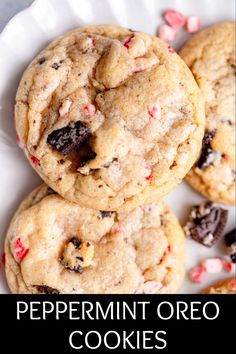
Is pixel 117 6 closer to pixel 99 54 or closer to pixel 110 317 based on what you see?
pixel 99 54

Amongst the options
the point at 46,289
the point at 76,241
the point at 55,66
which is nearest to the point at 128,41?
the point at 55,66

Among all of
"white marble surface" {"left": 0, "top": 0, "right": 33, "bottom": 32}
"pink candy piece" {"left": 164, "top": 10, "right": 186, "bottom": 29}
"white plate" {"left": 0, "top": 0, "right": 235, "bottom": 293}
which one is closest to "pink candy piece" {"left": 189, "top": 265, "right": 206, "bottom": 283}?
"white plate" {"left": 0, "top": 0, "right": 235, "bottom": 293}

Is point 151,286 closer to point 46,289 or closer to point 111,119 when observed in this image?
point 46,289

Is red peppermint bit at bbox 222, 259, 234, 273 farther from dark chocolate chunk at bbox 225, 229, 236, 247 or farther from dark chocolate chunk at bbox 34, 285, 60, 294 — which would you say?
dark chocolate chunk at bbox 34, 285, 60, 294

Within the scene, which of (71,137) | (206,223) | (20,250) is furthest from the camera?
(206,223)

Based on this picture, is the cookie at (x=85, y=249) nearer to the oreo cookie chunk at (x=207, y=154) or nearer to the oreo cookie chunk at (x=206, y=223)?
the oreo cookie chunk at (x=206, y=223)

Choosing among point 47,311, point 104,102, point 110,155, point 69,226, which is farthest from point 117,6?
point 47,311

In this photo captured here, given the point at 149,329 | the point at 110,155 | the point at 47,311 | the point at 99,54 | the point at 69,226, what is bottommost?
the point at 149,329
